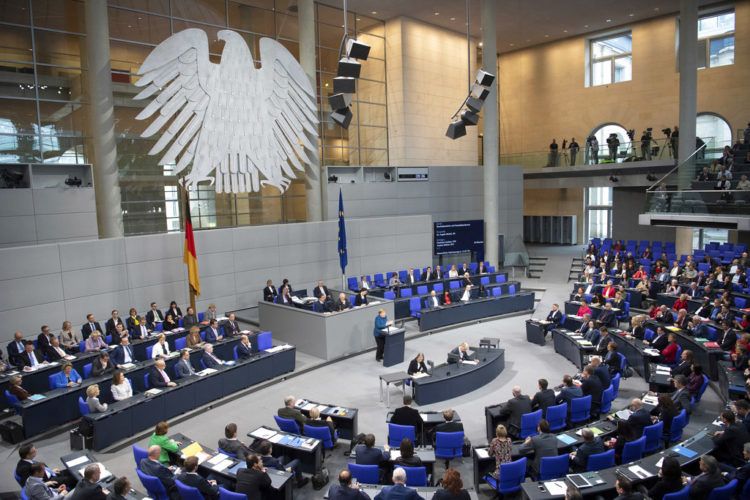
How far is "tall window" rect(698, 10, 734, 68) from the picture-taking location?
24172 mm

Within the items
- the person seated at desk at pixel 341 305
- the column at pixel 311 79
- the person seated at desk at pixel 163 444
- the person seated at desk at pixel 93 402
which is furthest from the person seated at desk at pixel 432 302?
the person seated at desk at pixel 163 444

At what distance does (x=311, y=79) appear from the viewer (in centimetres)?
1973

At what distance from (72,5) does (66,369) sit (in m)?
12.1

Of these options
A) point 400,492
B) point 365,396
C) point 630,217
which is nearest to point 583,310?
point 365,396

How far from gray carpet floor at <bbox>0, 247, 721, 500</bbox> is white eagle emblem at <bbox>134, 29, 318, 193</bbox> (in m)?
7.24

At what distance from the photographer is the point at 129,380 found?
1045 centimetres

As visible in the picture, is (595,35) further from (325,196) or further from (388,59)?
(325,196)

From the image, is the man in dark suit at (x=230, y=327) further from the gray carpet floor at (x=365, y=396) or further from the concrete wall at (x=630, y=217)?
the concrete wall at (x=630, y=217)

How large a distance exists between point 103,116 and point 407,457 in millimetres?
12853

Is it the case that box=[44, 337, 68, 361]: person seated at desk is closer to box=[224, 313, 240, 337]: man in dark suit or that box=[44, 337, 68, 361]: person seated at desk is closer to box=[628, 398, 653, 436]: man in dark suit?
box=[224, 313, 240, 337]: man in dark suit

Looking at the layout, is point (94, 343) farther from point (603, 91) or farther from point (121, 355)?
point (603, 91)

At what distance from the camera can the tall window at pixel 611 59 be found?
2775 centimetres

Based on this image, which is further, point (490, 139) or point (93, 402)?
point (490, 139)

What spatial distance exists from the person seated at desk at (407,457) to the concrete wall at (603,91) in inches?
954
